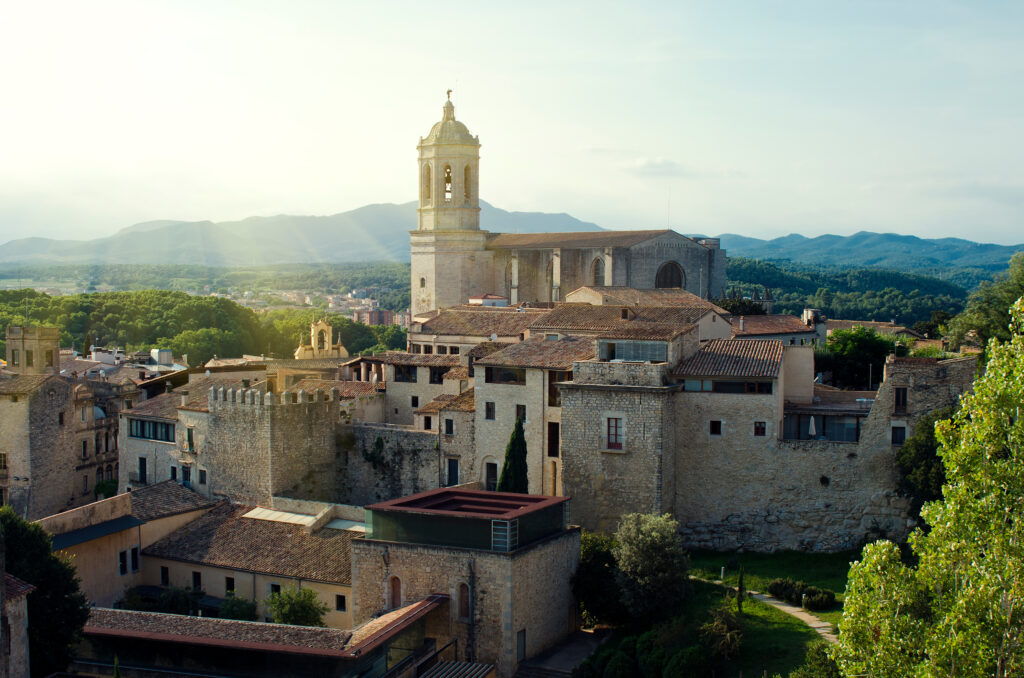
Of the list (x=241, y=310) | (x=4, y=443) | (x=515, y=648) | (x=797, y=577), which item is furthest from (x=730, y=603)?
(x=241, y=310)

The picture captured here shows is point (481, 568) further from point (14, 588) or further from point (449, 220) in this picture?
point (449, 220)

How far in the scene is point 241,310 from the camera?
114 m

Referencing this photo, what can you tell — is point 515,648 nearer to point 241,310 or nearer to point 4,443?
point 4,443

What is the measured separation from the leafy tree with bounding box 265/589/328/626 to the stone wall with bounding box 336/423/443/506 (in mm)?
7446

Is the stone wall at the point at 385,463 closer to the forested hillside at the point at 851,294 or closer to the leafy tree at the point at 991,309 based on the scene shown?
the leafy tree at the point at 991,309

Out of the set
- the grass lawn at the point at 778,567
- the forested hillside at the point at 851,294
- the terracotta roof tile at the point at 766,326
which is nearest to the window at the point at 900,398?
the grass lawn at the point at 778,567

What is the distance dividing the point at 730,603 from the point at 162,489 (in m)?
21.6

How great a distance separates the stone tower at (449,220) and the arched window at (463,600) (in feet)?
139

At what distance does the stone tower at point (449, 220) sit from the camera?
70.6 m

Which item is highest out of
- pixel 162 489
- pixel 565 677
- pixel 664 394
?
pixel 664 394

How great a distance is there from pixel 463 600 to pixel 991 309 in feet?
91.4

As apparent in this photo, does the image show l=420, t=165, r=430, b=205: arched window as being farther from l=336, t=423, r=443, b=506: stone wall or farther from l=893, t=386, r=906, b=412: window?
l=893, t=386, r=906, b=412: window

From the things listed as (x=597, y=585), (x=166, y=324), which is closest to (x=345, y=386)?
(x=597, y=585)

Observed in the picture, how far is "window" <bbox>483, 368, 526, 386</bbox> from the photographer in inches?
1432
